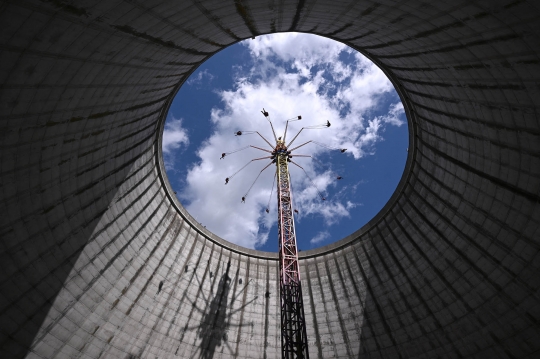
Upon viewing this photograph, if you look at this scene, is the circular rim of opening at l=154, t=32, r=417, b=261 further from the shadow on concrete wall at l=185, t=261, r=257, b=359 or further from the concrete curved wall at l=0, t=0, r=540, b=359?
the shadow on concrete wall at l=185, t=261, r=257, b=359

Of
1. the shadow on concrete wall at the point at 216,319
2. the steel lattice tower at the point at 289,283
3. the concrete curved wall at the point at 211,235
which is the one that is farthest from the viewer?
the shadow on concrete wall at the point at 216,319

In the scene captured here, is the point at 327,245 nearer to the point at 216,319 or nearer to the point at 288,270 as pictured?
the point at 288,270

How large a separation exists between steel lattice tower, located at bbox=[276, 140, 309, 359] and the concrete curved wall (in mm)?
1833

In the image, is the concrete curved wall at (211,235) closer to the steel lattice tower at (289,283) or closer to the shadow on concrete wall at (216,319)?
the shadow on concrete wall at (216,319)

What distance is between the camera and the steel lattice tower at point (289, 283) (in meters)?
25.6

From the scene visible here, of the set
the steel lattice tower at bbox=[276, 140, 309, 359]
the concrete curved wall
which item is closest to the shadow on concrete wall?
the concrete curved wall

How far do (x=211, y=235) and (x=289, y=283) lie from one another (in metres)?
8.71

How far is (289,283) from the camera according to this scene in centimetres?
2947

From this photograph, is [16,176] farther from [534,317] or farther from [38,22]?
[534,317]

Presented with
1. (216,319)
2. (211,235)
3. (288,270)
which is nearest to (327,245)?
(288,270)

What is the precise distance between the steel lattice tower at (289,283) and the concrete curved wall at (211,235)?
183cm

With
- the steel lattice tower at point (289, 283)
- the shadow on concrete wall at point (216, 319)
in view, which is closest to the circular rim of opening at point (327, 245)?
the steel lattice tower at point (289, 283)

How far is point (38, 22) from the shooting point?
10.3 metres

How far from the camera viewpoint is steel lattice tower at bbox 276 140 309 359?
2559 cm
